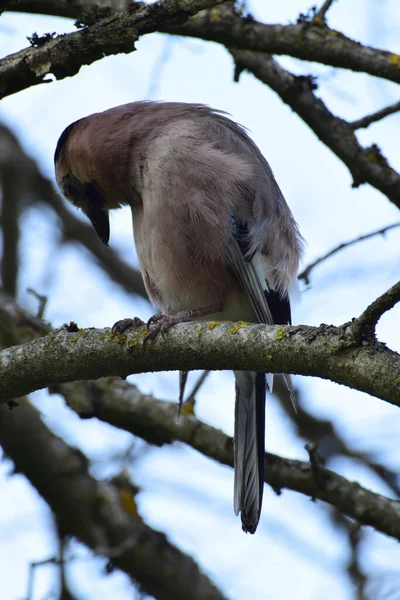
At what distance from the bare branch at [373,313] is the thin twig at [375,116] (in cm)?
256

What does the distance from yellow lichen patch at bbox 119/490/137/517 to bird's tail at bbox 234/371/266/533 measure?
0.81 metres

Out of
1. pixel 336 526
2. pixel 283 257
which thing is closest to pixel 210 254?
pixel 283 257

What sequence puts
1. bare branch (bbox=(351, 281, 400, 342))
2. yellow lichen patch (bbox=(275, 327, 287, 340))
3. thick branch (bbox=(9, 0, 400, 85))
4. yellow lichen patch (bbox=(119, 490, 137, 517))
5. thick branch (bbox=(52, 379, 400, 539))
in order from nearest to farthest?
1. bare branch (bbox=(351, 281, 400, 342))
2. yellow lichen patch (bbox=(275, 327, 287, 340))
3. thick branch (bbox=(52, 379, 400, 539))
4. thick branch (bbox=(9, 0, 400, 85))
5. yellow lichen patch (bbox=(119, 490, 137, 517))

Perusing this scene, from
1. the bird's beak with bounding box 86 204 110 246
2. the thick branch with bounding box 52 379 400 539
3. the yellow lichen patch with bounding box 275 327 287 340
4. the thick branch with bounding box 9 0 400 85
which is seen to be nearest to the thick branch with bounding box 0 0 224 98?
the yellow lichen patch with bounding box 275 327 287 340

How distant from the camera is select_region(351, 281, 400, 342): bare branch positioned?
222 centimetres

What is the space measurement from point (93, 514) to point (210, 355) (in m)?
2.17

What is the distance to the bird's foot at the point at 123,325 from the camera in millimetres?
3111

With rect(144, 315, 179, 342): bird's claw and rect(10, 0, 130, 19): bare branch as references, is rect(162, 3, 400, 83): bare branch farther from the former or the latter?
rect(144, 315, 179, 342): bird's claw

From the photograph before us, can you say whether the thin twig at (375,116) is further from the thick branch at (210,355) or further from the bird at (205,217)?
the thick branch at (210,355)

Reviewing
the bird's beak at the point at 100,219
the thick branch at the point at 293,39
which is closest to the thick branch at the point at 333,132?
the thick branch at the point at 293,39

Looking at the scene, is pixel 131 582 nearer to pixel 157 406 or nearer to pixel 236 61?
pixel 157 406

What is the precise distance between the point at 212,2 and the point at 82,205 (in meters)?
2.25

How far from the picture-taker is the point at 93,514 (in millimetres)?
4598

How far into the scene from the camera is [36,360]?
9.98ft
